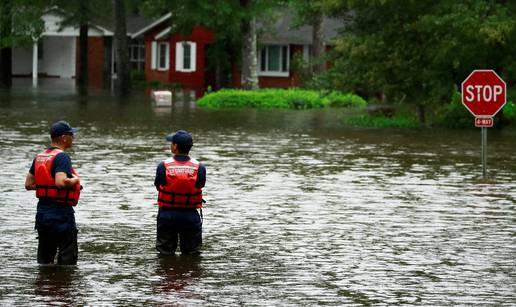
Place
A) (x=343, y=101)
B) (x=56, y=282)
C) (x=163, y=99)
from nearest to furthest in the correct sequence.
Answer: (x=56, y=282)
(x=163, y=99)
(x=343, y=101)

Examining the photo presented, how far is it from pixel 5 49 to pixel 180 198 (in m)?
63.8

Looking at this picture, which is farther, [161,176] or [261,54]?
[261,54]

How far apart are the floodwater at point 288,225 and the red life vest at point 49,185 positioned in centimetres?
74

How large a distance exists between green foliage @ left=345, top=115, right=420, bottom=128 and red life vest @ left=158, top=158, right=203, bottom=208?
82.6 feet

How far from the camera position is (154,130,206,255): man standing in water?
13.5 metres

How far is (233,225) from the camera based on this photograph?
53.9ft

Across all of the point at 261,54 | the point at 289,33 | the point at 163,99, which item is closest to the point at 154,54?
the point at 261,54

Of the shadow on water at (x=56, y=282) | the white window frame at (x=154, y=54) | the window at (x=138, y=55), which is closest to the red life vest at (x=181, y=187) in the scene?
the shadow on water at (x=56, y=282)

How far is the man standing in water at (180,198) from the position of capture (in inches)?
532

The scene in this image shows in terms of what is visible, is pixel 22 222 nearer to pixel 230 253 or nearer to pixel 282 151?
pixel 230 253

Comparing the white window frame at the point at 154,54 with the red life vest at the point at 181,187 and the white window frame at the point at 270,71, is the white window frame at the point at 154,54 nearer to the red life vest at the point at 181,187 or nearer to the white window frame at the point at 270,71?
the white window frame at the point at 270,71

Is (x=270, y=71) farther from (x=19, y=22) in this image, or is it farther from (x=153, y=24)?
(x=19, y=22)

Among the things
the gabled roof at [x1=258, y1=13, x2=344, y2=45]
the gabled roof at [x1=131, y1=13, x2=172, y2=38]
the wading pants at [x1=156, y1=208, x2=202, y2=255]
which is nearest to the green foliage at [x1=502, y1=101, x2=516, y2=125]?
the wading pants at [x1=156, y1=208, x2=202, y2=255]

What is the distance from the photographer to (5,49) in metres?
75.6
